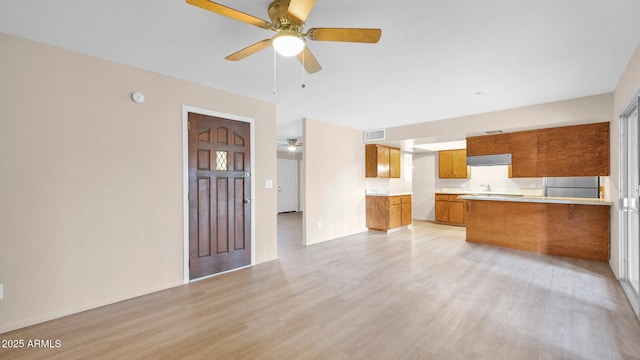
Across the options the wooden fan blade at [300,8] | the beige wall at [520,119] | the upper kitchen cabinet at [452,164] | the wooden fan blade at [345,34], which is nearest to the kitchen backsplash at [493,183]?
the upper kitchen cabinet at [452,164]

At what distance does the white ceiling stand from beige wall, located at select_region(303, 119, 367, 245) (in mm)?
1567

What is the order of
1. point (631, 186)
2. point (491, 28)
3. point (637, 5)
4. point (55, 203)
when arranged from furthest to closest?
point (631, 186) → point (55, 203) → point (491, 28) → point (637, 5)

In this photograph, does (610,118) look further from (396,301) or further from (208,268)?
(208,268)

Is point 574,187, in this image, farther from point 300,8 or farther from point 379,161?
point 300,8

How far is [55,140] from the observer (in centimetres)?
252

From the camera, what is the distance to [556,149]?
14.7 ft

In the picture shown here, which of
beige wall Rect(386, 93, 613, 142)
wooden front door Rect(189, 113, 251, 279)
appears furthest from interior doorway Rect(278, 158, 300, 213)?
wooden front door Rect(189, 113, 251, 279)

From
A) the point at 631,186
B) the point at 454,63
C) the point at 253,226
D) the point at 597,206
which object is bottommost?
the point at 253,226

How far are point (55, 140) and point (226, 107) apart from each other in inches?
69.7

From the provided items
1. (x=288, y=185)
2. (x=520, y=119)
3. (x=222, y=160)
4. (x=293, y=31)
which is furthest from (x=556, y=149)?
(x=288, y=185)

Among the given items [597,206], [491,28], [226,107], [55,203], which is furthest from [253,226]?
[597,206]

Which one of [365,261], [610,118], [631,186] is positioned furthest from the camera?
[365,261]

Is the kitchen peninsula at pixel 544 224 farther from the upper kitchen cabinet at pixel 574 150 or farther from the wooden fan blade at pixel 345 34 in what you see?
the wooden fan blade at pixel 345 34

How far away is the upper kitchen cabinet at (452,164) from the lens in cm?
744
